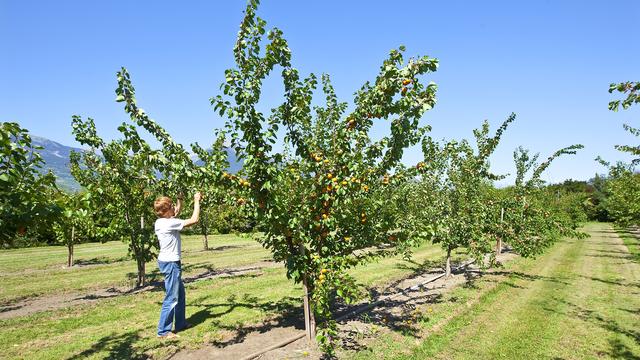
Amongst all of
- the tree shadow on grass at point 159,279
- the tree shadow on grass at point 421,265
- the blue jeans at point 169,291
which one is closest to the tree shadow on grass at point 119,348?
the blue jeans at point 169,291

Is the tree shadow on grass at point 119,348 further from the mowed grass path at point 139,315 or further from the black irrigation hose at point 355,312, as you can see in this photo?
the black irrigation hose at point 355,312

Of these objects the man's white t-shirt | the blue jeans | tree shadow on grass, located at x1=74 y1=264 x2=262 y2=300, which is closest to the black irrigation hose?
the blue jeans

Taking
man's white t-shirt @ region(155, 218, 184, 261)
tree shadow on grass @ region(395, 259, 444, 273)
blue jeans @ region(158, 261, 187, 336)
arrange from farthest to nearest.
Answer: tree shadow on grass @ region(395, 259, 444, 273) < blue jeans @ region(158, 261, 187, 336) < man's white t-shirt @ region(155, 218, 184, 261)

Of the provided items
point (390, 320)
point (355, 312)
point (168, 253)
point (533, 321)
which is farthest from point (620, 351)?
point (168, 253)

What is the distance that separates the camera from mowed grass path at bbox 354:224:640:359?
646 cm

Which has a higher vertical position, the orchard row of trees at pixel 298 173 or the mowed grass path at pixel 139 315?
the orchard row of trees at pixel 298 173

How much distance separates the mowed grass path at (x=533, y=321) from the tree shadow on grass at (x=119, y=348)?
3747mm

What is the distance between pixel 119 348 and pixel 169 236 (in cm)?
220

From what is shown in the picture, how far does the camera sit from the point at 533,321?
26.7 ft

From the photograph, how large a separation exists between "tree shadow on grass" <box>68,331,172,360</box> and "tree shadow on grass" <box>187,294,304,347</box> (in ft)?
3.66

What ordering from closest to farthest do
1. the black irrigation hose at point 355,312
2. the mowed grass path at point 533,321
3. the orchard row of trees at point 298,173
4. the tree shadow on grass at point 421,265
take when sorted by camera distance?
the orchard row of trees at point 298,173
the black irrigation hose at point 355,312
the mowed grass path at point 533,321
the tree shadow on grass at point 421,265

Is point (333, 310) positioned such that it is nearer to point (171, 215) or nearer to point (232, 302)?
point (232, 302)

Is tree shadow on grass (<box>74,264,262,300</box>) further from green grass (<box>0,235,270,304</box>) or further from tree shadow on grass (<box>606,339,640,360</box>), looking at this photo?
tree shadow on grass (<box>606,339,640,360</box>)

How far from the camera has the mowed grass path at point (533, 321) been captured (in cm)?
646
